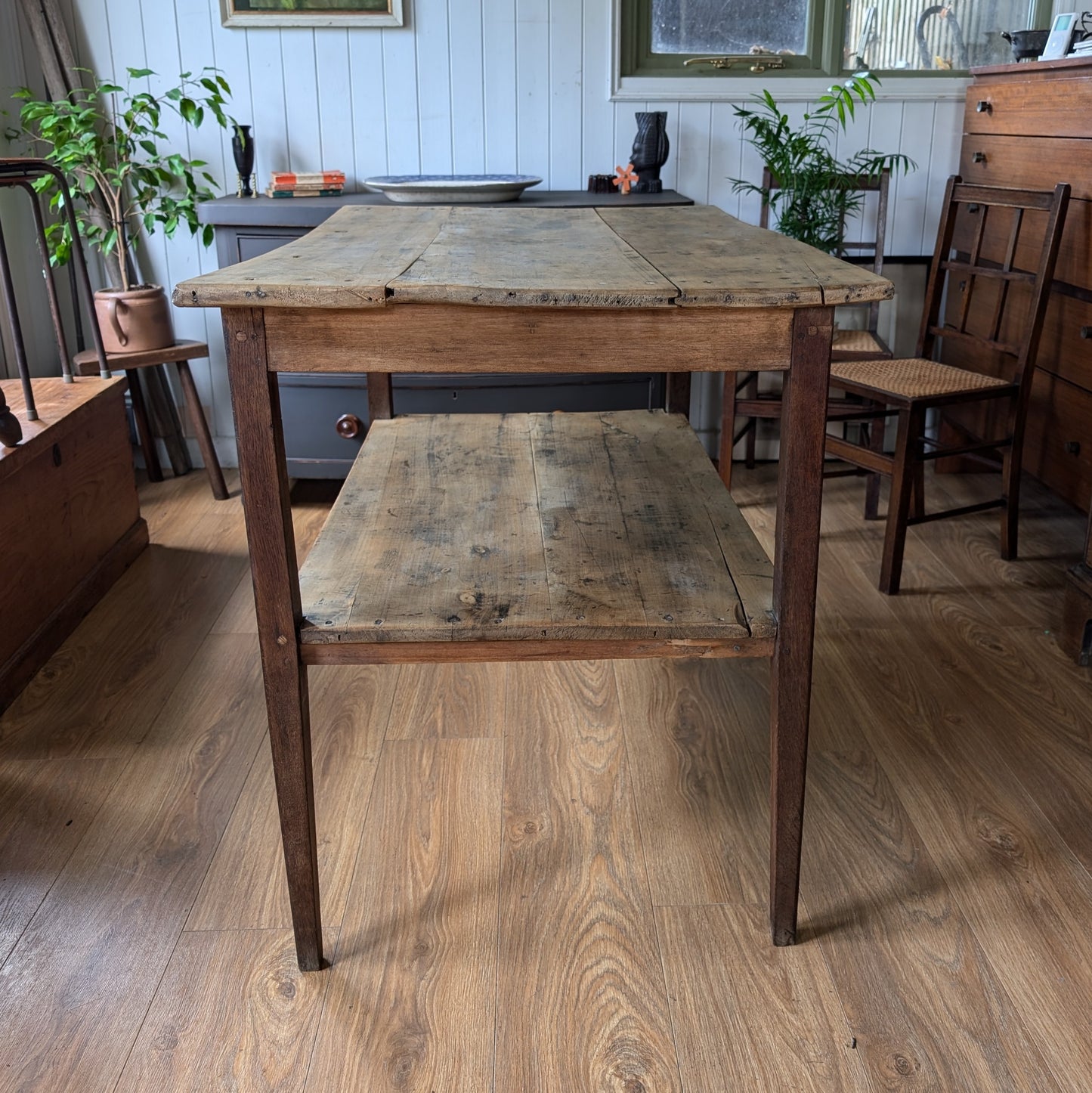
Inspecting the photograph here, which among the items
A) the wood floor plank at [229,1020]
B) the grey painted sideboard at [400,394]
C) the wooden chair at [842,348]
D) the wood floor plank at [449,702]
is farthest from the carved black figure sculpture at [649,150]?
the wood floor plank at [229,1020]

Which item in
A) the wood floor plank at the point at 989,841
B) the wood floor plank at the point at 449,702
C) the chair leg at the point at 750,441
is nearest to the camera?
the wood floor plank at the point at 989,841

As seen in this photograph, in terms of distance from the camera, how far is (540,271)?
1.26m

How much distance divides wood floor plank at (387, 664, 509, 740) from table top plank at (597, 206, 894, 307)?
0.87 metres

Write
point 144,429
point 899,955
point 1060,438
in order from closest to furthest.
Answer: point 899,955 → point 1060,438 → point 144,429

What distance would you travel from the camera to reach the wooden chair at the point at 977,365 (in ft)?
8.00

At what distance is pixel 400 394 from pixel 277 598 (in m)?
1.75

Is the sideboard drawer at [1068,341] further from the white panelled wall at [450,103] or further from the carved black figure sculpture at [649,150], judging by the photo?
the carved black figure sculpture at [649,150]

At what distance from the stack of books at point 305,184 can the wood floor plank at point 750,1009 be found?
2.24 metres

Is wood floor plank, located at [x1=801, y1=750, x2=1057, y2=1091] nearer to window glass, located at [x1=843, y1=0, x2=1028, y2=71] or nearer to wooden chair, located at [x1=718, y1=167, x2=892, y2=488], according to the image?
wooden chair, located at [x1=718, y1=167, x2=892, y2=488]

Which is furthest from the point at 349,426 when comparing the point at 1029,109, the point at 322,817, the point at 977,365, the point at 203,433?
the point at 1029,109

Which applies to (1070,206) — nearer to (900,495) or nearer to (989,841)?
(900,495)

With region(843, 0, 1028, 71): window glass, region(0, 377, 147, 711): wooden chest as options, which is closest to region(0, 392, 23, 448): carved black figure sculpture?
region(0, 377, 147, 711): wooden chest

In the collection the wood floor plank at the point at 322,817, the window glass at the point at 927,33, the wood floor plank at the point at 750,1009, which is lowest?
the wood floor plank at the point at 322,817

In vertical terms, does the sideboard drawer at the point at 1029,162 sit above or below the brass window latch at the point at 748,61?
below
